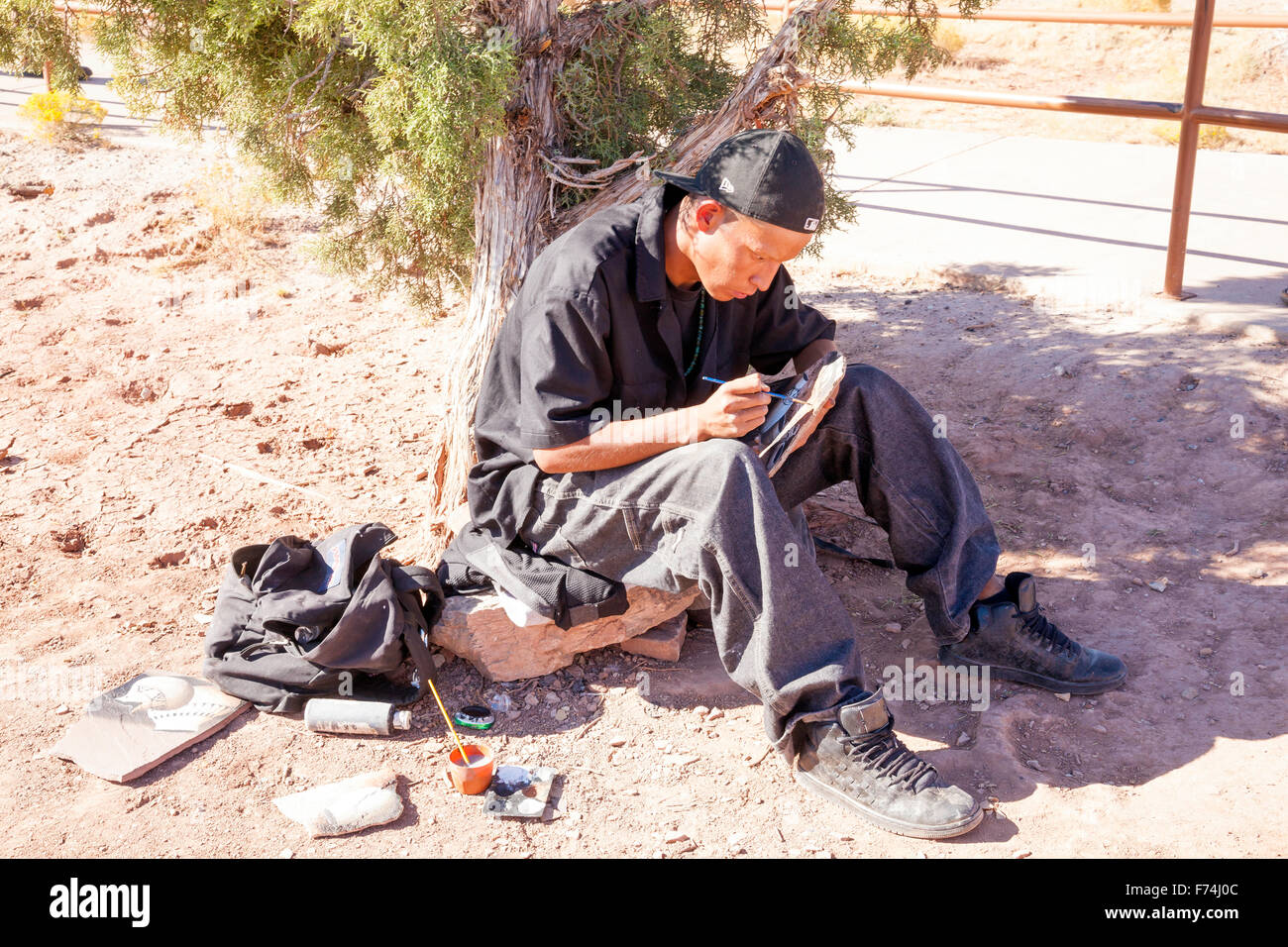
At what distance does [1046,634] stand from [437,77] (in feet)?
7.00

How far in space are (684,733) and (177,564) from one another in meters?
1.78

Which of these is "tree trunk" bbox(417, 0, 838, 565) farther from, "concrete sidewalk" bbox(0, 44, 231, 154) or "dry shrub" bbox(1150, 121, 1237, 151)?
"dry shrub" bbox(1150, 121, 1237, 151)

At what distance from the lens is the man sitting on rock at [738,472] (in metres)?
2.40

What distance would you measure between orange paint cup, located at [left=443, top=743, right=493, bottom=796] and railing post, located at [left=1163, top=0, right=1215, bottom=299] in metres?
3.80

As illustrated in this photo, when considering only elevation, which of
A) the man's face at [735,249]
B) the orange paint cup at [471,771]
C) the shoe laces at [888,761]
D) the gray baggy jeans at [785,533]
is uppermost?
the man's face at [735,249]

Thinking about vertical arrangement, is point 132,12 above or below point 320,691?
above

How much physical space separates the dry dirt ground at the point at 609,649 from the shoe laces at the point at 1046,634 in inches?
5.2

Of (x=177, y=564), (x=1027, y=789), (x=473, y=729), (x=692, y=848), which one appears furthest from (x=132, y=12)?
(x=1027, y=789)

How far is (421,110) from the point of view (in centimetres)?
287

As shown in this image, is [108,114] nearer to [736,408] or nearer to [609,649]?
[609,649]

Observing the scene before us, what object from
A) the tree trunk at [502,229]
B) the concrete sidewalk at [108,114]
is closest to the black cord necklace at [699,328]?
the tree trunk at [502,229]

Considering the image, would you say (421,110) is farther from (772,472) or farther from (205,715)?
(205,715)

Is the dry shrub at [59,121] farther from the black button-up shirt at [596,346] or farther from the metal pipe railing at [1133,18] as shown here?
the black button-up shirt at [596,346]

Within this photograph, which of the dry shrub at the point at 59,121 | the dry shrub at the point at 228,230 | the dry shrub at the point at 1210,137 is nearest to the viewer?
the dry shrub at the point at 228,230
